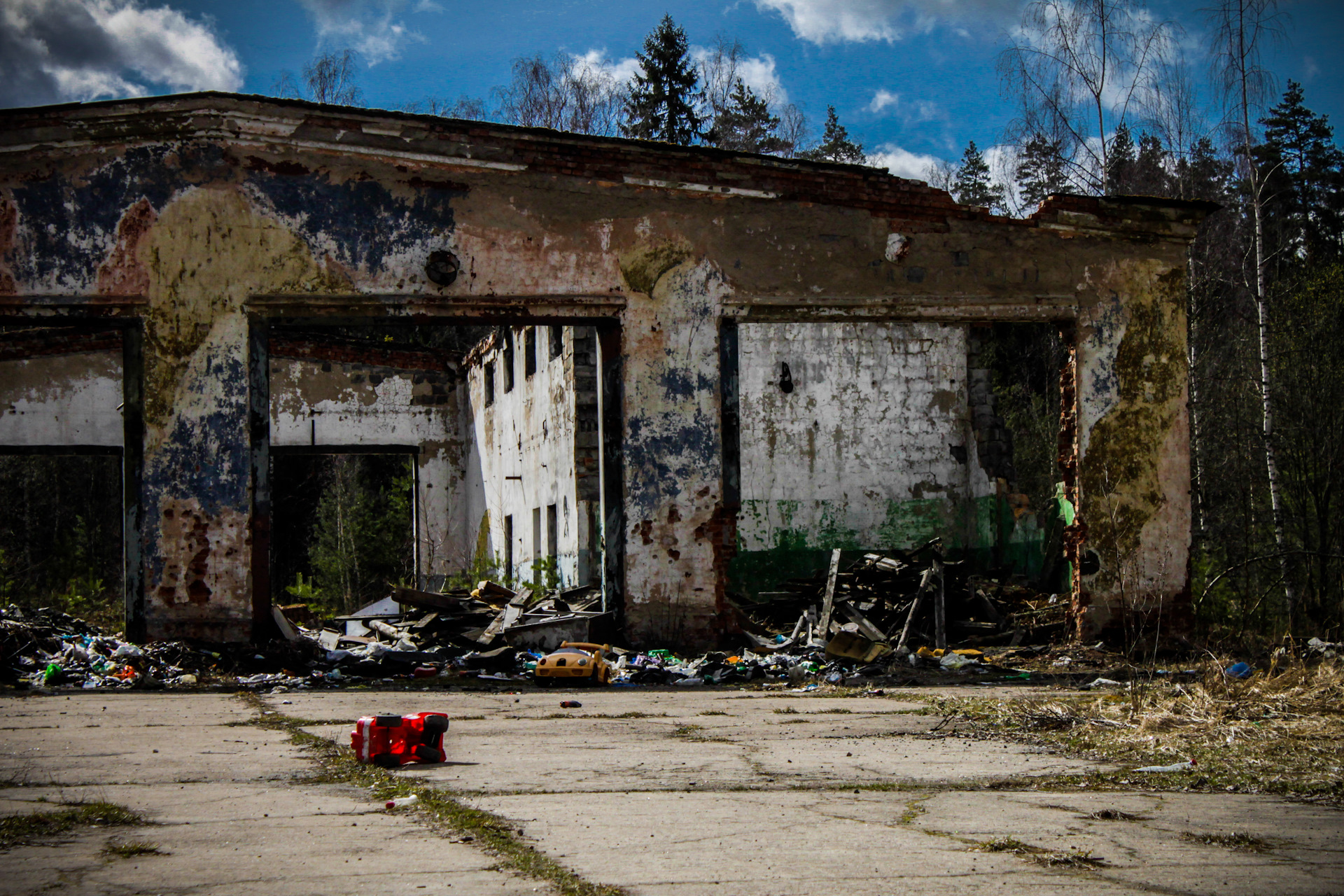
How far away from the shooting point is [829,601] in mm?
12305

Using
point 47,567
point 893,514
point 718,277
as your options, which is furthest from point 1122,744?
point 47,567

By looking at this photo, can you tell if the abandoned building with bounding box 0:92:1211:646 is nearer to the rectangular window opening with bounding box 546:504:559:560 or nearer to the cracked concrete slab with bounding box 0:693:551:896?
the cracked concrete slab with bounding box 0:693:551:896

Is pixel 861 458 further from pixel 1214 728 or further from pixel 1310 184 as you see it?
pixel 1310 184

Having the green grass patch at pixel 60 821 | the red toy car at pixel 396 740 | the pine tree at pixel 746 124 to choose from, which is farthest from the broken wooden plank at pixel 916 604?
the pine tree at pixel 746 124

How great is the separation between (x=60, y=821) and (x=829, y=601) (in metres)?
9.44

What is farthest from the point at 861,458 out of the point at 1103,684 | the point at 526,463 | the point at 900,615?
the point at 1103,684

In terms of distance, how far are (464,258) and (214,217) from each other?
2.31 meters

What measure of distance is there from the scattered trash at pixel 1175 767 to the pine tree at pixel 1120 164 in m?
14.5

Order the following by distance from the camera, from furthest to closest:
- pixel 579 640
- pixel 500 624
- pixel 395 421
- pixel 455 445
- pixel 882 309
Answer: pixel 455 445 → pixel 395 421 → pixel 500 624 → pixel 882 309 → pixel 579 640

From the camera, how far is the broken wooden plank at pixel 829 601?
1195 centimetres

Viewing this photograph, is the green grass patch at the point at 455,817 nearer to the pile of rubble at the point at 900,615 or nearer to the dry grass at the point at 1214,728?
the dry grass at the point at 1214,728

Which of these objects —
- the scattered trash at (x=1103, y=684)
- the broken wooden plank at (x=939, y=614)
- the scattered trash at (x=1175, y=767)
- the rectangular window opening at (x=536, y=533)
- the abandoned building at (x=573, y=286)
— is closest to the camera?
the scattered trash at (x=1175, y=767)

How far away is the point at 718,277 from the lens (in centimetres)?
1179

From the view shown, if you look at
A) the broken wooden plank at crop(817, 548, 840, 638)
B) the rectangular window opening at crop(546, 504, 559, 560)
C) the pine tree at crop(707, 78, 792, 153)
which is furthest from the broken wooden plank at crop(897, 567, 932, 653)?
the pine tree at crop(707, 78, 792, 153)
